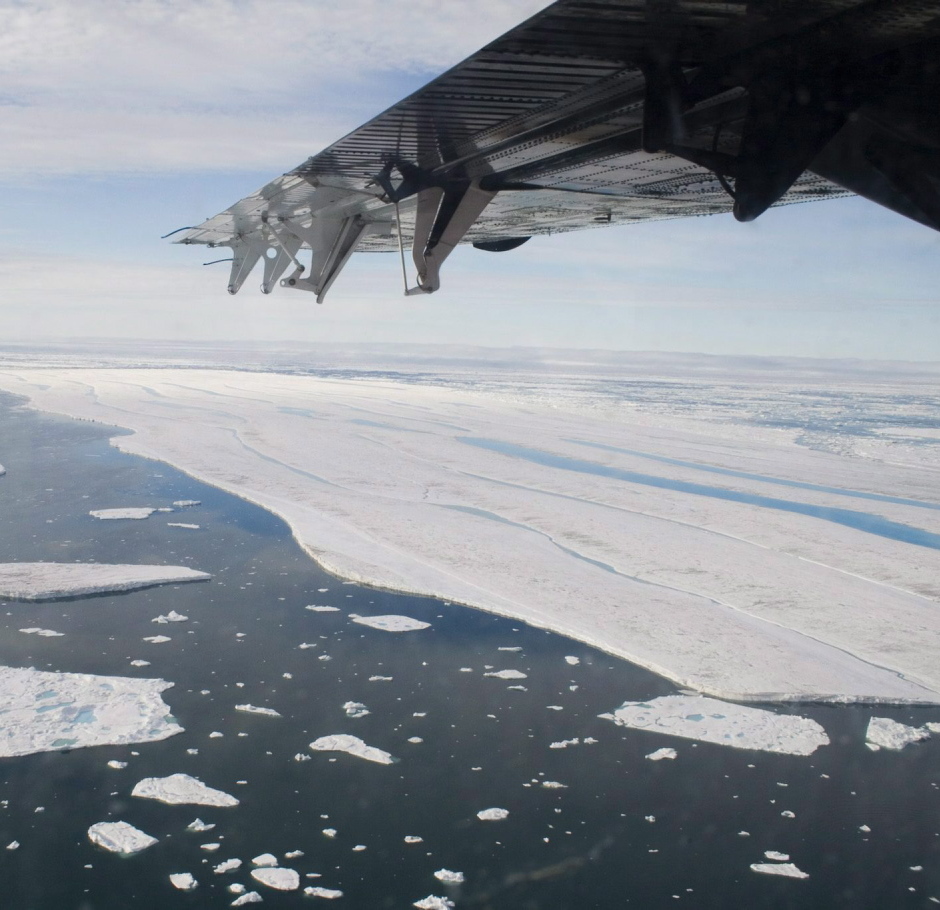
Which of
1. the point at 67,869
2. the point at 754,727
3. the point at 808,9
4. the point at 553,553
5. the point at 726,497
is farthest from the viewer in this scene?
the point at 726,497

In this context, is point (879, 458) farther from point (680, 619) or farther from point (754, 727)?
point (754, 727)

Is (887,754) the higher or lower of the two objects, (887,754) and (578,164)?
the lower

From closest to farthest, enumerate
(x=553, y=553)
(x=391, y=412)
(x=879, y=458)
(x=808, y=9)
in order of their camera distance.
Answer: (x=808, y=9) < (x=553, y=553) < (x=879, y=458) < (x=391, y=412)

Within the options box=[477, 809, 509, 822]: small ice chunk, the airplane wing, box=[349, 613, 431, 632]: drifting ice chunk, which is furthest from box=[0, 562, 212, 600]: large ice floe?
box=[477, 809, 509, 822]: small ice chunk

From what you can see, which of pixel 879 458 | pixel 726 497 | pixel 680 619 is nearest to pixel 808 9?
pixel 680 619

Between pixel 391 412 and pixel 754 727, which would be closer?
pixel 754 727

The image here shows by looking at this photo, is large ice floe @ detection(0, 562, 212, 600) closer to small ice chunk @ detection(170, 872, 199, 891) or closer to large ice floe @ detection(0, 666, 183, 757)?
large ice floe @ detection(0, 666, 183, 757)
